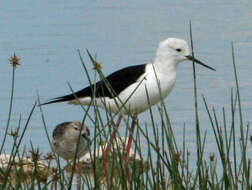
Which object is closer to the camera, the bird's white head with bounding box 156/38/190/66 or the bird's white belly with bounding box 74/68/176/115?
the bird's white belly with bounding box 74/68/176/115

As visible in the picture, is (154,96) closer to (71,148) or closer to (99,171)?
(71,148)

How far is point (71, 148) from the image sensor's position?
278 inches

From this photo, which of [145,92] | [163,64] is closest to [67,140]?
[145,92]

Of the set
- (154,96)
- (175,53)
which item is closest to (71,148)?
(154,96)

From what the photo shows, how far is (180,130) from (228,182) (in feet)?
16.4

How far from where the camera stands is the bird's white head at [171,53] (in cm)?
799

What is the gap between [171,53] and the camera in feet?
26.3

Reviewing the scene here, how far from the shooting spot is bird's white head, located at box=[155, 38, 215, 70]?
26.2ft

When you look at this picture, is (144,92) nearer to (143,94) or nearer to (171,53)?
(143,94)

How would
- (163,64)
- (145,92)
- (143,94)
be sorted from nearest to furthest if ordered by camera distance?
(145,92) < (143,94) < (163,64)

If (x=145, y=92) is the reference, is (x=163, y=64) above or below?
above

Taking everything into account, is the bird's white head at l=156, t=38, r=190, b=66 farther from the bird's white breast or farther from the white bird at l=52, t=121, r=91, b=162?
the white bird at l=52, t=121, r=91, b=162

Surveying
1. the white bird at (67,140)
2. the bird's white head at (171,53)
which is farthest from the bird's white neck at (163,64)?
the white bird at (67,140)

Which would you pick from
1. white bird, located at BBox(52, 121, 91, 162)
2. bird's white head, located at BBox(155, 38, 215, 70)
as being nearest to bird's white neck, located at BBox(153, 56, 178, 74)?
bird's white head, located at BBox(155, 38, 215, 70)
